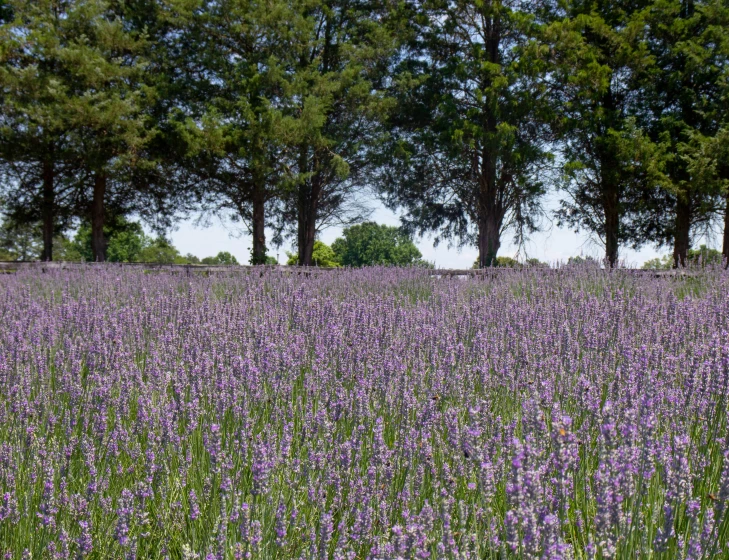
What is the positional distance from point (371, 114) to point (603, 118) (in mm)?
7534

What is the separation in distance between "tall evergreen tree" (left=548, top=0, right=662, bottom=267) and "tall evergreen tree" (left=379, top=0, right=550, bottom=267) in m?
0.97

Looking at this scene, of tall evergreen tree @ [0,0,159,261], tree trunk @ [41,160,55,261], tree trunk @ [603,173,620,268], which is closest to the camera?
A: tall evergreen tree @ [0,0,159,261]

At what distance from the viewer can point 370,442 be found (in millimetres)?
2930

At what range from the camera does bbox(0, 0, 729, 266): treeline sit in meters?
20.1

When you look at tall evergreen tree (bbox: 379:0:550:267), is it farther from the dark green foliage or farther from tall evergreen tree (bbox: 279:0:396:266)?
the dark green foliage

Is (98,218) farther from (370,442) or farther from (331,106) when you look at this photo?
(370,442)

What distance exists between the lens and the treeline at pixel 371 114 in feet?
65.9

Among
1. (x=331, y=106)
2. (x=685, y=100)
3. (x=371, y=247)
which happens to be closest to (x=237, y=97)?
(x=331, y=106)

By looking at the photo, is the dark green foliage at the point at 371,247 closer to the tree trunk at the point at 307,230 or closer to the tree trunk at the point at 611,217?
the tree trunk at the point at 307,230

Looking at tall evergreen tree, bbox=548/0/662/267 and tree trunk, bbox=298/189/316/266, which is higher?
tall evergreen tree, bbox=548/0/662/267

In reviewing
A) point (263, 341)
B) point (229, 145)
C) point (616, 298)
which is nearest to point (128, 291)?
point (263, 341)

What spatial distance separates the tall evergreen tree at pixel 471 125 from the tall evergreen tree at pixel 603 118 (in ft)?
3.20

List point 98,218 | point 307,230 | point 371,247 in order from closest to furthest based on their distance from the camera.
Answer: point 98,218 → point 307,230 → point 371,247

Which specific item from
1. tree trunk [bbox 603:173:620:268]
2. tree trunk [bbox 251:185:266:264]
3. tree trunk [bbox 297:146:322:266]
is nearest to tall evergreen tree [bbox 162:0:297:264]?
tree trunk [bbox 251:185:266:264]
